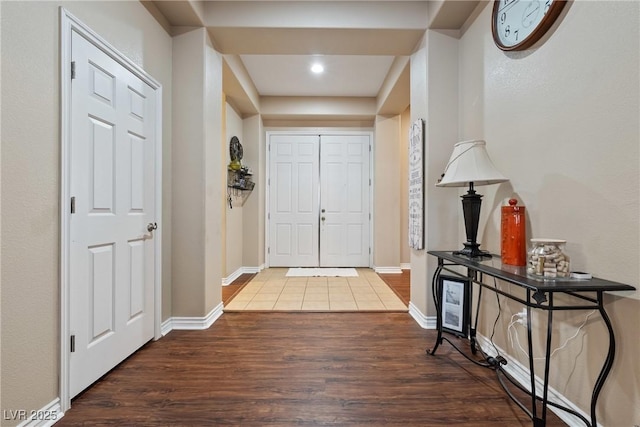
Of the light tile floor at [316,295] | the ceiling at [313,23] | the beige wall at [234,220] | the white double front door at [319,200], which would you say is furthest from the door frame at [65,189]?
the white double front door at [319,200]

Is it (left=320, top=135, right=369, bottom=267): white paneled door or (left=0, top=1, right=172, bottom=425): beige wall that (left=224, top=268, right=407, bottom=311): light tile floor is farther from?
(left=0, top=1, right=172, bottom=425): beige wall

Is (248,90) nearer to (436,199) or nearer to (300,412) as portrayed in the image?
(436,199)

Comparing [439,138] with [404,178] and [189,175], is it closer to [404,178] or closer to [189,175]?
[189,175]

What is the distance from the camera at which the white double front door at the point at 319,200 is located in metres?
5.24

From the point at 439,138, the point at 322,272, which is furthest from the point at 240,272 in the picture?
the point at 439,138

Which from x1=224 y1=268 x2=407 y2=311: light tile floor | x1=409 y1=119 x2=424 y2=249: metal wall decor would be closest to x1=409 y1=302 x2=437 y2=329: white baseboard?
x1=224 y1=268 x2=407 y2=311: light tile floor

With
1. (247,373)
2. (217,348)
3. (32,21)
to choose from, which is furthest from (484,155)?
(32,21)

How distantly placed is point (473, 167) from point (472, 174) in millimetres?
46

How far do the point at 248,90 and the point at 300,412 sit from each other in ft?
12.3

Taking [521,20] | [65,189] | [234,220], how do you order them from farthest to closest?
[234,220] < [521,20] < [65,189]

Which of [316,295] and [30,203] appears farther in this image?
[316,295]

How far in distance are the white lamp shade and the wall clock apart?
1.91 feet

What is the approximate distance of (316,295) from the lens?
359 cm

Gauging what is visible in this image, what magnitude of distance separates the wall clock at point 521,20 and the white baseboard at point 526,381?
181 cm
